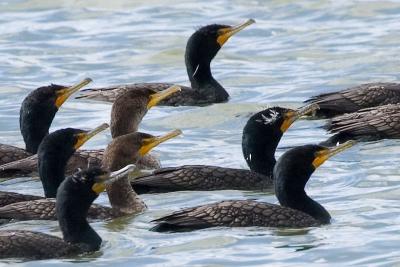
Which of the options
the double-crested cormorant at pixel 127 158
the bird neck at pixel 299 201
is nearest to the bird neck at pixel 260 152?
the double-crested cormorant at pixel 127 158

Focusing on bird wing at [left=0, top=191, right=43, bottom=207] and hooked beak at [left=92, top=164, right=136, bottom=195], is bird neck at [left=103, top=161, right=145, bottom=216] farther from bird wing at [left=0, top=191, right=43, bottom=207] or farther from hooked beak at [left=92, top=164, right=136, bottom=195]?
hooked beak at [left=92, top=164, right=136, bottom=195]

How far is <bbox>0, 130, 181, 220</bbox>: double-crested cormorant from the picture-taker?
1527 cm

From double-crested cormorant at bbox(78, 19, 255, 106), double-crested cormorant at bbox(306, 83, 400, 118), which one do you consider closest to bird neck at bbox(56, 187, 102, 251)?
double-crested cormorant at bbox(306, 83, 400, 118)

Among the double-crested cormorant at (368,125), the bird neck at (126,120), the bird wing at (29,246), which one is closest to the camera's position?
the bird wing at (29,246)

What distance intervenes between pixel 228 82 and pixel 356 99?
4539 millimetres

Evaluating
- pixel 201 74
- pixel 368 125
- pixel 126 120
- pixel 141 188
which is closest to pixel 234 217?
pixel 141 188

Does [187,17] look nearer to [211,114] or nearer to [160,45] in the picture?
[160,45]

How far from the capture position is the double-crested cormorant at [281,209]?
14.8 metres

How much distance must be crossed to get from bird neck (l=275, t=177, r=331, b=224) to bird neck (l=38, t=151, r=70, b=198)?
2113 millimetres

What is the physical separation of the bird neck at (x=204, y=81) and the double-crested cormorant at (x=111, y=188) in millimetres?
5981

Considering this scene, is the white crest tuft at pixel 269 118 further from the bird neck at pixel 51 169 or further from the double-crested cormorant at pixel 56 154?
the bird neck at pixel 51 169

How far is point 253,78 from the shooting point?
24.7m

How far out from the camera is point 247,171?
16969 millimetres

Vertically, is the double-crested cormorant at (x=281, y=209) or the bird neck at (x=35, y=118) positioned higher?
the bird neck at (x=35, y=118)
